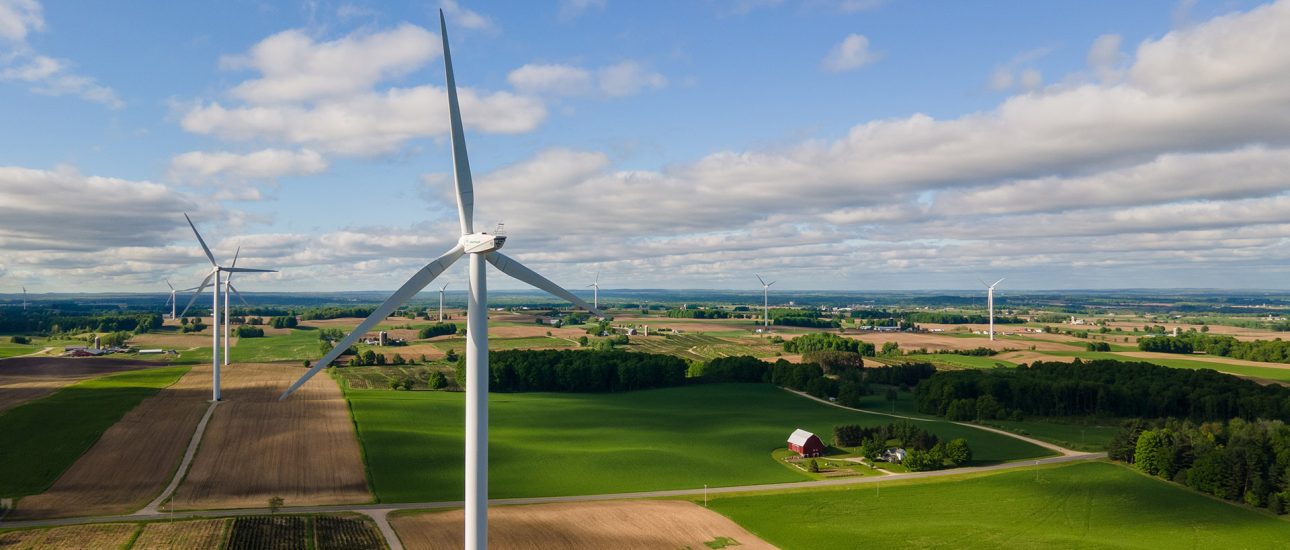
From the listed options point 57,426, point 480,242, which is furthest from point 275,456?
point 480,242

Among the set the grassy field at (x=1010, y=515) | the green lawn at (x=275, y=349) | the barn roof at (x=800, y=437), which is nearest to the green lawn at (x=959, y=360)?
the barn roof at (x=800, y=437)

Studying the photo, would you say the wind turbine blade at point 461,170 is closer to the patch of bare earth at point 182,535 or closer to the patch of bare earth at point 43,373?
the patch of bare earth at point 182,535

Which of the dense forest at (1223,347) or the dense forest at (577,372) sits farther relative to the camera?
the dense forest at (1223,347)

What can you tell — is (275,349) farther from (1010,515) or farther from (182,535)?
(1010,515)

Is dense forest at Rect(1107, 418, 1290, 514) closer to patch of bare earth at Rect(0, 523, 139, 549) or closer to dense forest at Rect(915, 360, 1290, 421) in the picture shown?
dense forest at Rect(915, 360, 1290, 421)

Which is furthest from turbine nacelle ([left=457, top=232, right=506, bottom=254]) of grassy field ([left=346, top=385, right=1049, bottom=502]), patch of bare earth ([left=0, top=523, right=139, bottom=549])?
grassy field ([left=346, top=385, right=1049, bottom=502])

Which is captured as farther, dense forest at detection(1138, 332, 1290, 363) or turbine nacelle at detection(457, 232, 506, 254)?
dense forest at detection(1138, 332, 1290, 363)
